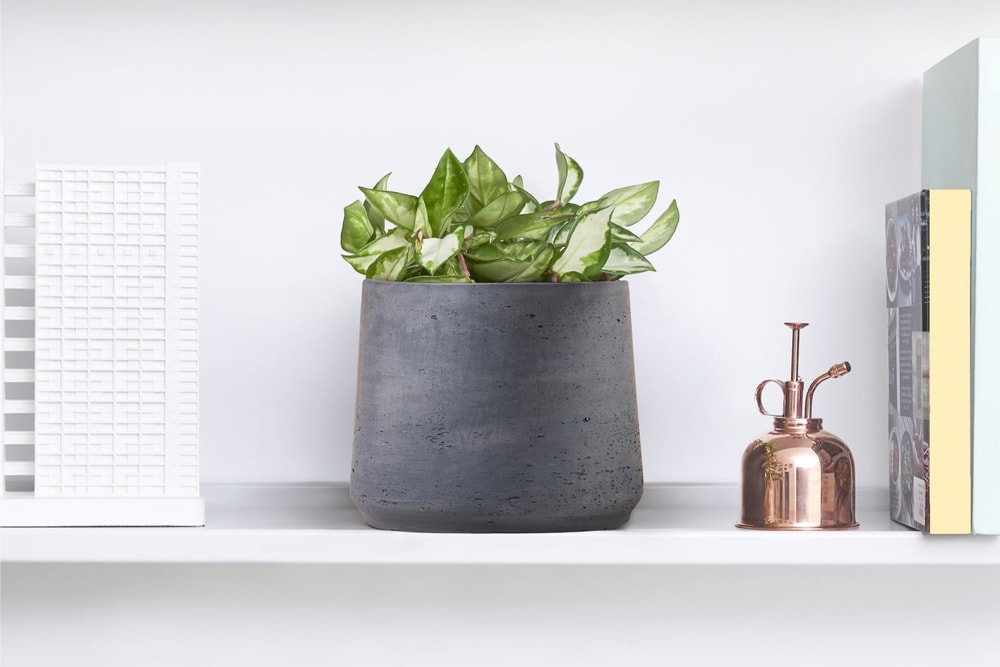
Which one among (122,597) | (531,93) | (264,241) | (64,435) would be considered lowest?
(122,597)

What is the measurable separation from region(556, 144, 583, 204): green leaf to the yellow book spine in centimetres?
21

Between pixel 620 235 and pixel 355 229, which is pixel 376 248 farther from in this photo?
pixel 620 235

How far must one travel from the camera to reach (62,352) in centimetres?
59

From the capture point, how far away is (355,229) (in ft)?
1.95

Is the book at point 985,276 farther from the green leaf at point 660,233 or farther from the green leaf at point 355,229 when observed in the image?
the green leaf at point 355,229

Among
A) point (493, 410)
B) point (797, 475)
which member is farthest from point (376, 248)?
point (797, 475)

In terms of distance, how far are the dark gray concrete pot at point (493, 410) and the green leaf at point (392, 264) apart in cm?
1

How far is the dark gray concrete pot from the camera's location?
55cm

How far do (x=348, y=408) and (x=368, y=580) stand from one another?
0.41 feet

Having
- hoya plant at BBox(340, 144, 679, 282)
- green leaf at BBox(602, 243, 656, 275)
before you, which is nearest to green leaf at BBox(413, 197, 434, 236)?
hoya plant at BBox(340, 144, 679, 282)

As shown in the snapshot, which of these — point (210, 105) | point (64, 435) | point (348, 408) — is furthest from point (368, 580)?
point (210, 105)

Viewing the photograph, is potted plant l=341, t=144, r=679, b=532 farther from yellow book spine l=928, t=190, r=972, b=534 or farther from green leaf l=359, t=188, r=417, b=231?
yellow book spine l=928, t=190, r=972, b=534

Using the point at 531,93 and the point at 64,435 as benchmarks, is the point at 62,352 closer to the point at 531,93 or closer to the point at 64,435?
the point at 64,435

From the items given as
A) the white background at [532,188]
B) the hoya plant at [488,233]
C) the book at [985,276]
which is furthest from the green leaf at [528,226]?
the book at [985,276]
